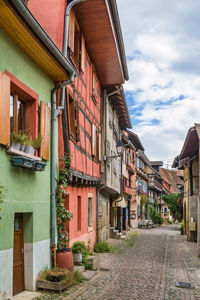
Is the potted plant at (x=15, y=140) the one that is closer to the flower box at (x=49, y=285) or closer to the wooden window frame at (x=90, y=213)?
the flower box at (x=49, y=285)

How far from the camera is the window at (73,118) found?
371 inches

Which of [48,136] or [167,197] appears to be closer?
[48,136]

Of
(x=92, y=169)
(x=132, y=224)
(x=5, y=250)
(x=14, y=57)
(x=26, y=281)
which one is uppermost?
(x=14, y=57)

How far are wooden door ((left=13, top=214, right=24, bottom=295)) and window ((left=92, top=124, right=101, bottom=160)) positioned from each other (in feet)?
19.7

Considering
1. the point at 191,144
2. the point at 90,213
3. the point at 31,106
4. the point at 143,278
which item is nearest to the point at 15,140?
the point at 31,106

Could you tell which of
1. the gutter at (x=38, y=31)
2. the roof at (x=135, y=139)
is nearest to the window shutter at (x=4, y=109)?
the gutter at (x=38, y=31)

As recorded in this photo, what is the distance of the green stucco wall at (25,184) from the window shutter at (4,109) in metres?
0.17

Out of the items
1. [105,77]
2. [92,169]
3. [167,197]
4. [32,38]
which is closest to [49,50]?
[32,38]

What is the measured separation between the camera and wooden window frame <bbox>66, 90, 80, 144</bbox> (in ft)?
30.5

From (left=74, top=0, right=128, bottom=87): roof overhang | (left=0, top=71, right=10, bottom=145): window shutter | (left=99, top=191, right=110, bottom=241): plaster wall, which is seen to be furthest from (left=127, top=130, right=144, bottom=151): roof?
(left=0, top=71, right=10, bottom=145): window shutter

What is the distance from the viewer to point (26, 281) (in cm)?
694

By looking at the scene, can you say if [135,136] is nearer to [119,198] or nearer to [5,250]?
[119,198]

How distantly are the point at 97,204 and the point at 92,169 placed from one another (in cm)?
230

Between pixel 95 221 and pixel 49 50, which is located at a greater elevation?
pixel 49 50
